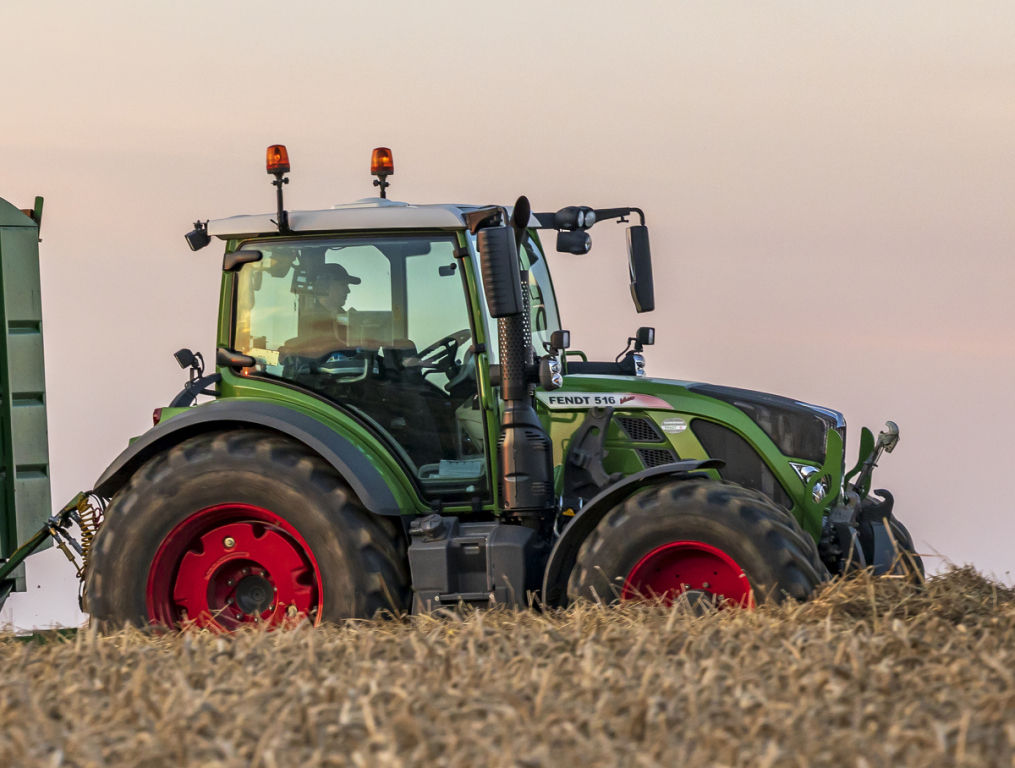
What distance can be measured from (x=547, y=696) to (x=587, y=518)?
227cm

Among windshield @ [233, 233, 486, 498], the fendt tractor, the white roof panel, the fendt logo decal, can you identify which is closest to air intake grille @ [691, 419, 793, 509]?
the fendt tractor

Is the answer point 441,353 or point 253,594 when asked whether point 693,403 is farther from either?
point 253,594

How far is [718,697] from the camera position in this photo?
13.2ft

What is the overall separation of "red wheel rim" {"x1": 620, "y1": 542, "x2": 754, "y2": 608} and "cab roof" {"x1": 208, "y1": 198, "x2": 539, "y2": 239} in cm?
204

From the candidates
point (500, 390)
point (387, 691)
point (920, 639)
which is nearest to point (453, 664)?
point (387, 691)

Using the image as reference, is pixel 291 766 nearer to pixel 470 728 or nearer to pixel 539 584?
pixel 470 728

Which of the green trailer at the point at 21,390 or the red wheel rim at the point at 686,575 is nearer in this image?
the red wheel rim at the point at 686,575

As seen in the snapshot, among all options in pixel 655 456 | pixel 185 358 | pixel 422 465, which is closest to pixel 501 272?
pixel 422 465

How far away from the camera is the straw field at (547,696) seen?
11.7 feet

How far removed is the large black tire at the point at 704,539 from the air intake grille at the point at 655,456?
734 millimetres

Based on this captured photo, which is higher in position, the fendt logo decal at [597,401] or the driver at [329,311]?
the driver at [329,311]

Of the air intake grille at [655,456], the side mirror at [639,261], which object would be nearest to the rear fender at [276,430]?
the air intake grille at [655,456]

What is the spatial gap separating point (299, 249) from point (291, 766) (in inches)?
155

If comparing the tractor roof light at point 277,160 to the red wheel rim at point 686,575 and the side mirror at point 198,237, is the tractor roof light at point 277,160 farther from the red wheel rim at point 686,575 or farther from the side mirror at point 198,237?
the red wheel rim at point 686,575
